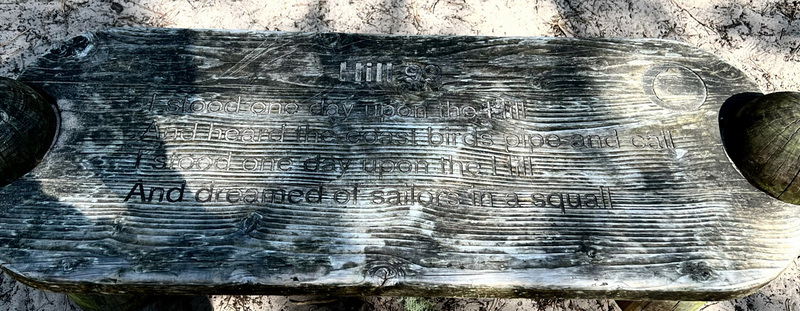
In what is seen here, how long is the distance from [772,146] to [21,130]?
3124 mm

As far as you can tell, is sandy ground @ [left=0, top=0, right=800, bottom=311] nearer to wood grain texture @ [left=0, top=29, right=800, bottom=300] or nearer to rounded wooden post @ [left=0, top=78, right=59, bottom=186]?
wood grain texture @ [left=0, top=29, right=800, bottom=300]

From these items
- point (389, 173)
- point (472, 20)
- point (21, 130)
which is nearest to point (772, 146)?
point (389, 173)

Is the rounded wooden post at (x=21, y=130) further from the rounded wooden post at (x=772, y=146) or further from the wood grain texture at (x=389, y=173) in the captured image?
the rounded wooden post at (x=772, y=146)

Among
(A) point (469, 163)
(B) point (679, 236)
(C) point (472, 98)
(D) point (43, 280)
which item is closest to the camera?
(D) point (43, 280)

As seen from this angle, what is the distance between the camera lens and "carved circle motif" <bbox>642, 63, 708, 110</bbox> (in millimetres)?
2336

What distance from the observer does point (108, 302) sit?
2.55m

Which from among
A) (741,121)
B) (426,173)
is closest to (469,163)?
(426,173)

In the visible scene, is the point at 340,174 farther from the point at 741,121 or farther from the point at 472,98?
the point at 741,121

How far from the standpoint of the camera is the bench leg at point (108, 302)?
2477 mm

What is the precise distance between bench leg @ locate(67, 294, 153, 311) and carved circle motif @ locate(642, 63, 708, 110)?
282 centimetres

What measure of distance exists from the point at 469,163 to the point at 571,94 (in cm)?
65

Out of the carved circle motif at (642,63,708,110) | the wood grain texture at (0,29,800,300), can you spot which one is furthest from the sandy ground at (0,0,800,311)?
the carved circle motif at (642,63,708,110)

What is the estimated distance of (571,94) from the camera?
238 cm

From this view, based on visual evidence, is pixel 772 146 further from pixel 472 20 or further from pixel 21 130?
pixel 21 130
